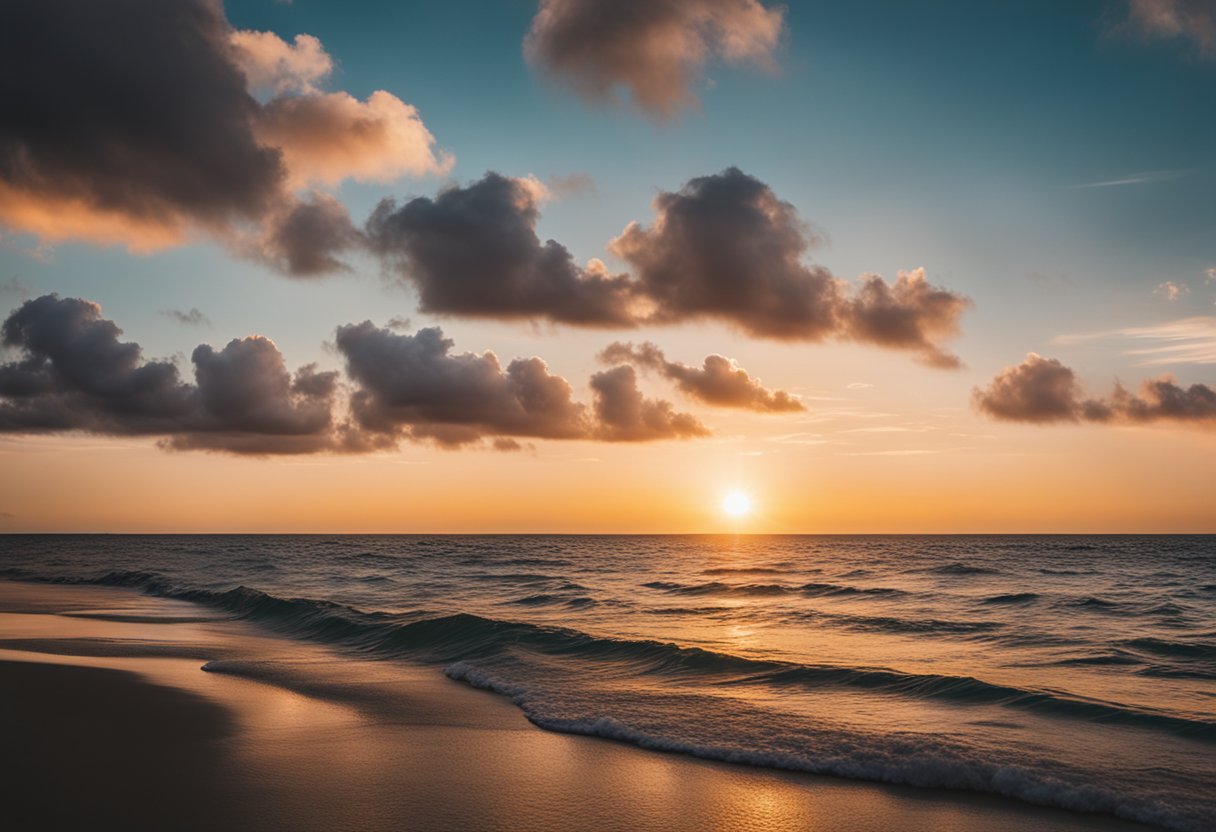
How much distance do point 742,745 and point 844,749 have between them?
4.46 feet

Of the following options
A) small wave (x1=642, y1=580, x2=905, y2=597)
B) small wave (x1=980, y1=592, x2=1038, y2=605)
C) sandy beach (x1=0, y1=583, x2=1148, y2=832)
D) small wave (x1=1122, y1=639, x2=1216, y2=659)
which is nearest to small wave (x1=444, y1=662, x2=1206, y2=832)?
sandy beach (x1=0, y1=583, x2=1148, y2=832)

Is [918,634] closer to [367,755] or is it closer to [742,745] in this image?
[742,745]

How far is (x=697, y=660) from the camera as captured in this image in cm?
1731

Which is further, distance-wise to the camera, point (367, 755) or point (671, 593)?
point (671, 593)

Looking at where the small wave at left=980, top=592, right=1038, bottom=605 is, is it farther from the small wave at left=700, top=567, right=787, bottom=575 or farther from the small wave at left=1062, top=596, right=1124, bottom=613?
the small wave at left=700, top=567, right=787, bottom=575

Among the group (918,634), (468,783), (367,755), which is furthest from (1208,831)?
(918,634)

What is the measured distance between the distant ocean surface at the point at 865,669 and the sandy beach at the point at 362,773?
2.39 feet

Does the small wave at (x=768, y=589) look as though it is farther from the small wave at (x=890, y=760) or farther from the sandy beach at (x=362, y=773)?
the small wave at (x=890, y=760)

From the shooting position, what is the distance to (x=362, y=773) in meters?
9.27

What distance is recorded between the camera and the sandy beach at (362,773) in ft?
26.0

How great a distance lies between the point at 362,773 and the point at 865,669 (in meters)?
11.0

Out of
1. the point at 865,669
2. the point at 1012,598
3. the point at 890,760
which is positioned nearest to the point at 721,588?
the point at 1012,598

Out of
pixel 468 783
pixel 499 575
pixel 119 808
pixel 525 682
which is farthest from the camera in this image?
pixel 499 575

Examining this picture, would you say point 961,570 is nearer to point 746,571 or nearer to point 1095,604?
point 746,571
